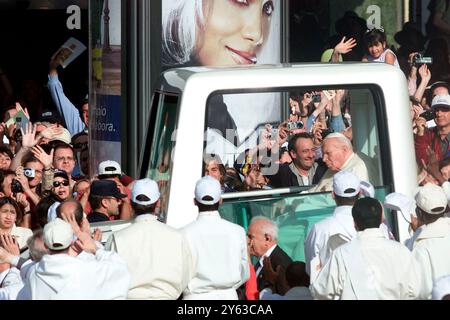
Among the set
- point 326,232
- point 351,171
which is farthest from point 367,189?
Result: point 326,232

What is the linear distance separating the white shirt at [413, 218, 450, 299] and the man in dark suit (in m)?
0.77

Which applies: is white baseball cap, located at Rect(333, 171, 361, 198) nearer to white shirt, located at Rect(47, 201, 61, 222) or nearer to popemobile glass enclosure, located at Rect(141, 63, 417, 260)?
popemobile glass enclosure, located at Rect(141, 63, 417, 260)

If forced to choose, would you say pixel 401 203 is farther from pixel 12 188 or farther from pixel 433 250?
pixel 12 188

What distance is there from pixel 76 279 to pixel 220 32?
190 inches

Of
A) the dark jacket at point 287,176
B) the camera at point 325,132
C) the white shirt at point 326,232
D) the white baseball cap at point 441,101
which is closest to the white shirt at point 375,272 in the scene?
the white shirt at point 326,232

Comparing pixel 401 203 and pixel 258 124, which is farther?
pixel 258 124

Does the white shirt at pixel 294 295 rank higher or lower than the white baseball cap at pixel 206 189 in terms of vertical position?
lower

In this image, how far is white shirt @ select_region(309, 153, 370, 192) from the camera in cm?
891

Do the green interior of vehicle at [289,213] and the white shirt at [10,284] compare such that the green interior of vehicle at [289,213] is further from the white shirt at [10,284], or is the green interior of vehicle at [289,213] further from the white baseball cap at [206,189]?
the white shirt at [10,284]

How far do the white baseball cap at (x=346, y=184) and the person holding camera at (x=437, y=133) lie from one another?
3736 millimetres

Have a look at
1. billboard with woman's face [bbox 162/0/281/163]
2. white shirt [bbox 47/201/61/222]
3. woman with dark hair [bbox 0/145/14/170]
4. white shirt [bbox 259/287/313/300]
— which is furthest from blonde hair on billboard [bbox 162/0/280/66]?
white shirt [bbox 259/287/313/300]

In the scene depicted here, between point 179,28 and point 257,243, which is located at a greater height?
point 179,28

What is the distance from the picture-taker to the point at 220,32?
12297 mm

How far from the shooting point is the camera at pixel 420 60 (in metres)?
14.2
